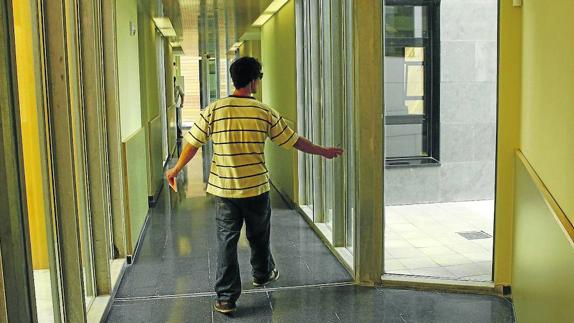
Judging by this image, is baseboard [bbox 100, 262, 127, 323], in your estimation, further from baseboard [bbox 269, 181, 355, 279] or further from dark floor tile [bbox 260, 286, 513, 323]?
baseboard [bbox 269, 181, 355, 279]

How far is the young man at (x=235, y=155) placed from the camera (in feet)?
12.4

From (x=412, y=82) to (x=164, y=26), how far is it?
4.55 m

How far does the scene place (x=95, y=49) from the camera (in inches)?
159

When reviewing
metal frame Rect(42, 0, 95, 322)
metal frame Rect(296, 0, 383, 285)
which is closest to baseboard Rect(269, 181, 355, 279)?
metal frame Rect(296, 0, 383, 285)

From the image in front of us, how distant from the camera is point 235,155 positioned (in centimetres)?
377

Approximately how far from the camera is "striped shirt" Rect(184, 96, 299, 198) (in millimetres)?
3768

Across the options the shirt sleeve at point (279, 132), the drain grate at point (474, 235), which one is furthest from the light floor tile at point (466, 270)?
the shirt sleeve at point (279, 132)

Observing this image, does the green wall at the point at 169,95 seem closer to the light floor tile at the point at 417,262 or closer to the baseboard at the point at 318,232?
the baseboard at the point at 318,232

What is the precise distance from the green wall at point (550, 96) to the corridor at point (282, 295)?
1.11 m

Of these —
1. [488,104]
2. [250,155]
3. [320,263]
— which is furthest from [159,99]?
[250,155]

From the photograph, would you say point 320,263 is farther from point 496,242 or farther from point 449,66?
point 449,66

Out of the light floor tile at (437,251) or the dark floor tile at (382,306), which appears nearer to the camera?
the dark floor tile at (382,306)

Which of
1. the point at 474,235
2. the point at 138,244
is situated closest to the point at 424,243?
the point at 474,235

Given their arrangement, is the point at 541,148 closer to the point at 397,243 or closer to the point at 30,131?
the point at 30,131
